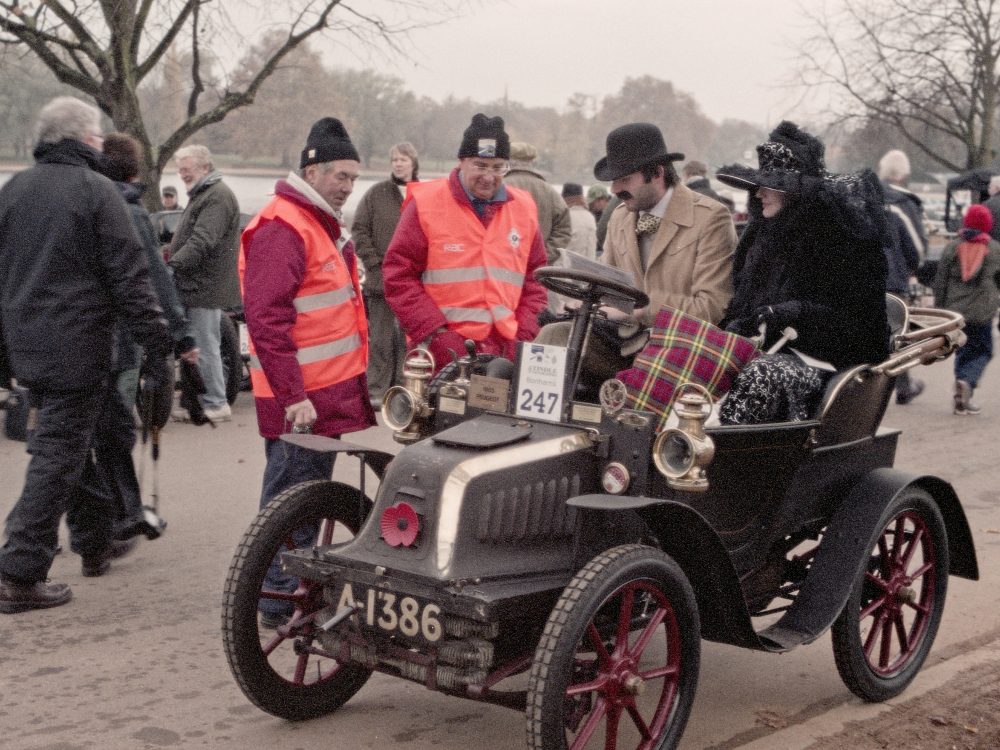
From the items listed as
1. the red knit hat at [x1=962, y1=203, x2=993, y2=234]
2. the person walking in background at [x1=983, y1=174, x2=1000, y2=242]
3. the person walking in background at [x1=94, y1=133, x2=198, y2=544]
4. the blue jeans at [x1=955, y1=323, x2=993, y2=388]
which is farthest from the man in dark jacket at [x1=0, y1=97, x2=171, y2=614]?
the person walking in background at [x1=983, y1=174, x2=1000, y2=242]

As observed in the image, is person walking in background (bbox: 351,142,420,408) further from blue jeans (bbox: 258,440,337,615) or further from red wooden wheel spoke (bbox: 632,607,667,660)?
red wooden wheel spoke (bbox: 632,607,667,660)

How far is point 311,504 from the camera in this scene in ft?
14.0

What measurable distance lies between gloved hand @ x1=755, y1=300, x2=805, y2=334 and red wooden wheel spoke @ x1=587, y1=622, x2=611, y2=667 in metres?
1.45

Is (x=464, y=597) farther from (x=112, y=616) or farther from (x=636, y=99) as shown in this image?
(x=636, y=99)

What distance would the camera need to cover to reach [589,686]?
3.58 metres

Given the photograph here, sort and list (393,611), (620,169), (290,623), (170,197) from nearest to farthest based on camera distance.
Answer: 1. (393,611)
2. (290,623)
3. (620,169)
4. (170,197)

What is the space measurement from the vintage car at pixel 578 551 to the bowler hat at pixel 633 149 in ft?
2.31

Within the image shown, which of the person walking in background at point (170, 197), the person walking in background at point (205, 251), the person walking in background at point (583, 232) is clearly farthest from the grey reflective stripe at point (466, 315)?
the person walking in background at point (170, 197)

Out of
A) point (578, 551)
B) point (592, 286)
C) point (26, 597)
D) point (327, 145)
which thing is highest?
point (327, 145)

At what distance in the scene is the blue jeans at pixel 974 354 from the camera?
1075 centimetres

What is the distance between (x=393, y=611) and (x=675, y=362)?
1.28m

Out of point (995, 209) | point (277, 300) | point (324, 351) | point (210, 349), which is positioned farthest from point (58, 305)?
point (995, 209)

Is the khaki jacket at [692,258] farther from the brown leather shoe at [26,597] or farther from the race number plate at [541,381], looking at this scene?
the brown leather shoe at [26,597]

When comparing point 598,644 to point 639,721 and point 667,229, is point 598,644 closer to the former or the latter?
point 639,721
